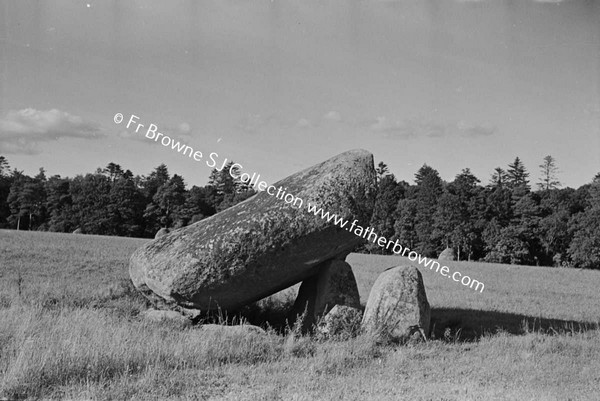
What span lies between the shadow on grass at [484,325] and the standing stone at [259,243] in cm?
314

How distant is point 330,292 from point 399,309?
151 centimetres

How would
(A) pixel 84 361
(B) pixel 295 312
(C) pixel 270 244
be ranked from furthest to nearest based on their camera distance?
(B) pixel 295 312, (C) pixel 270 244, (A) pixel 84 361

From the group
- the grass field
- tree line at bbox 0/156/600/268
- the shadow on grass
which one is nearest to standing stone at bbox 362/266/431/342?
the grass field

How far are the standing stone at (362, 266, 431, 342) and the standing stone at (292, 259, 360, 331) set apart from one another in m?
0.56

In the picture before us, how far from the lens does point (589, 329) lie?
13133 mm

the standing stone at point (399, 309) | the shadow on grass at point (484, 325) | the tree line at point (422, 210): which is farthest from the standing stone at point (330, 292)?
the tree line at point (422, 210)

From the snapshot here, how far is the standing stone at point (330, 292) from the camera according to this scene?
11.2 meters

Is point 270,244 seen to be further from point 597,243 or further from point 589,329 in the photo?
point 597,243

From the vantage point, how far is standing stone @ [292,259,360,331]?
1120 cm

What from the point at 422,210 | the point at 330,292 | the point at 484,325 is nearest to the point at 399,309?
the point at 330,292

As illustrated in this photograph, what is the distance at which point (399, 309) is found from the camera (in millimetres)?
10695

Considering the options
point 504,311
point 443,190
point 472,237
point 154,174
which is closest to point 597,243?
point 472,237

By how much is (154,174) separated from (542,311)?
81.9m

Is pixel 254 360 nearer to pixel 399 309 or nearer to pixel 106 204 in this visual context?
pixel 399 309
